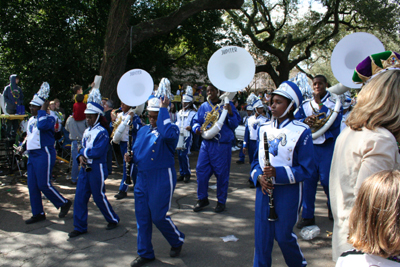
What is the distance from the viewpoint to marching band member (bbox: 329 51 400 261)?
1.90 metres

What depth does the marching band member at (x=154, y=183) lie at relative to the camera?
3691 mm

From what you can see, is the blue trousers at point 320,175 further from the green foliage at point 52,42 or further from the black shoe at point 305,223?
the green foliage at point 52,42

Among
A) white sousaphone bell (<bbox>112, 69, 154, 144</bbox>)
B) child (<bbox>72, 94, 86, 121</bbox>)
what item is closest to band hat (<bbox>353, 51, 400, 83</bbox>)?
white sousaphone bell (<bbox>112, 69, 154, 144</bbox>)

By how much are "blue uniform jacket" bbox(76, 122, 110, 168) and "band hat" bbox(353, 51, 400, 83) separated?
352 centimetres

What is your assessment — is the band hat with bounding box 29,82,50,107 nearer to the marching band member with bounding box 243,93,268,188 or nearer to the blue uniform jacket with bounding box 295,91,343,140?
the blue uniform jacket with bounding box 295,91,343,140

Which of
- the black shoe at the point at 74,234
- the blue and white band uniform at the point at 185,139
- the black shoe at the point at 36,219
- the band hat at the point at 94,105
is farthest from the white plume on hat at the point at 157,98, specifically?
the blue and white band uniform at the point at 185,139

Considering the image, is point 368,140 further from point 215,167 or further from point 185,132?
point 185,132

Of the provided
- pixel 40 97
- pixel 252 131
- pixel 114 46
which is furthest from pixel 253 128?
pixel 114 46

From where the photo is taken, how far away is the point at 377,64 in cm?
219

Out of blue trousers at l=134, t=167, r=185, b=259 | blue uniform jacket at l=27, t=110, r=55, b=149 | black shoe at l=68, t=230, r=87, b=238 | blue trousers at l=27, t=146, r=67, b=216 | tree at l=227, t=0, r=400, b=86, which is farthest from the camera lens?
tree at l=227, t=0, r=400, b=86

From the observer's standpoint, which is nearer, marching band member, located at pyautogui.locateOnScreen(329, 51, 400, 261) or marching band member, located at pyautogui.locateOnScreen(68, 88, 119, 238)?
marching band member, located at pyautogui.locateOnScreen(329, 51, 400, 261)

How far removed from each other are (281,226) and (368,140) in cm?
123

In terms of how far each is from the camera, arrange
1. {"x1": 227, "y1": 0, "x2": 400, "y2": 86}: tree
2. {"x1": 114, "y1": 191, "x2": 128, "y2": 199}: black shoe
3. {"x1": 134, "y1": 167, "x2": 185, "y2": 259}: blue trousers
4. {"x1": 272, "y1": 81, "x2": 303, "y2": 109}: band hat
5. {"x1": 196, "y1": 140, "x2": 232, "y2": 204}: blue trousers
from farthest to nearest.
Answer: {"x1": 227, "y1": 0, "x2": 400, "y2": 86}: tree, {"x1": 114, "y1": 191, "x2": 128, "y2": 199}: black shoe, {"x1": 196, "y1": 140, "x2": 232, "y2": 204}: blue trousers, {"x1": 134, "y1": 167, "x2": 185, "y2": 259}: blue trousers, {"x1": 272, "y1": 81, "x2": 303, "y2": 109}: band hat

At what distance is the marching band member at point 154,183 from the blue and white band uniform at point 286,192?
1.20m
